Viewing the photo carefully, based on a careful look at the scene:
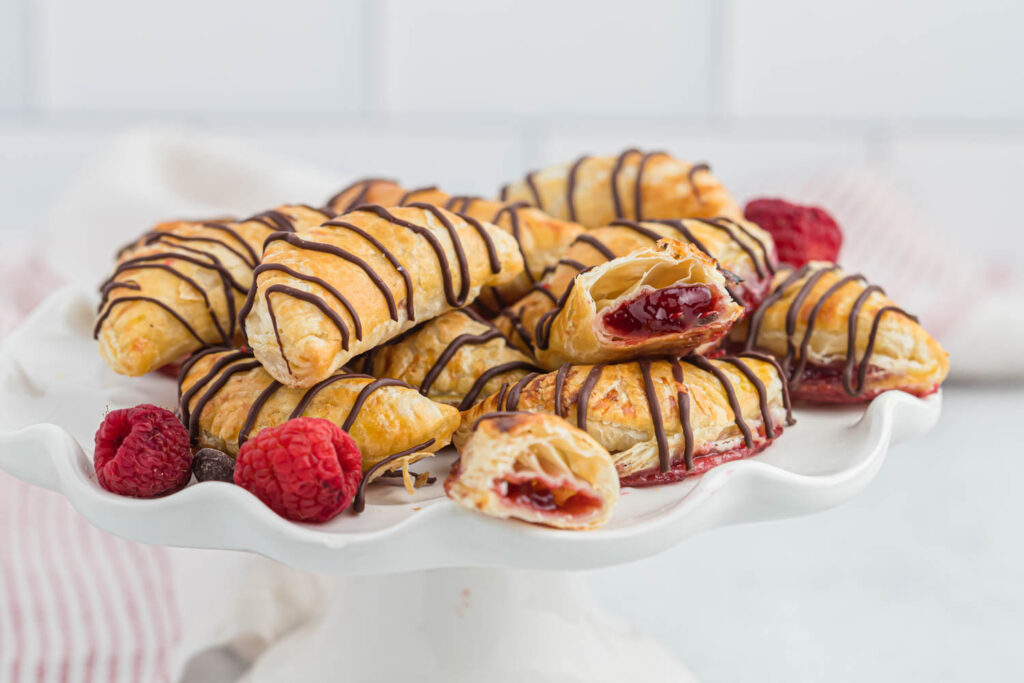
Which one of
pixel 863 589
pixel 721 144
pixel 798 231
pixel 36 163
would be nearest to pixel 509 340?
pixel 798 231

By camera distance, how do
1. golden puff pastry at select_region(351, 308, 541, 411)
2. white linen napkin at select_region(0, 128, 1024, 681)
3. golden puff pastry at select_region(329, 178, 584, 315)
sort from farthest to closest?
white linen napkin at select_region(0, 128, 1024, 681) < golden puff pastry at select_region(329, 178, 584, 315) < golden puff pastry at select_region(351, 308, 541, 411)

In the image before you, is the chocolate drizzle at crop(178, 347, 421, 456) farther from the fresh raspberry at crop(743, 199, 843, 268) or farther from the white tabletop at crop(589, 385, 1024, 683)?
the white tabletop at crop(589, 385, 1024, 683)

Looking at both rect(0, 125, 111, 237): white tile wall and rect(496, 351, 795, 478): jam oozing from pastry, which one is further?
rect(0, 125, 111, 237): white tile wall

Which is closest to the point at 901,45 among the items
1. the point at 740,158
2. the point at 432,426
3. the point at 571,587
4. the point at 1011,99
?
the point at 1011,99

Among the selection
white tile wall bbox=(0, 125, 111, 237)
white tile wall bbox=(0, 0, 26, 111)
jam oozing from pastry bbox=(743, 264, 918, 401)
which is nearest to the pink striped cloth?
jam oozing from pastry bbox=(743, 264, 918, 401)

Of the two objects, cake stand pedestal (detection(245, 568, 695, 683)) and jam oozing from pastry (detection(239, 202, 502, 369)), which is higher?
jam oozing from pastry (detection(239, 202, 502, 369))

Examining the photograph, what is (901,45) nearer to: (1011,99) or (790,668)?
(1011,99)

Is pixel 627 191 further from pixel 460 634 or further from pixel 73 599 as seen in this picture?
pixel 73 599
